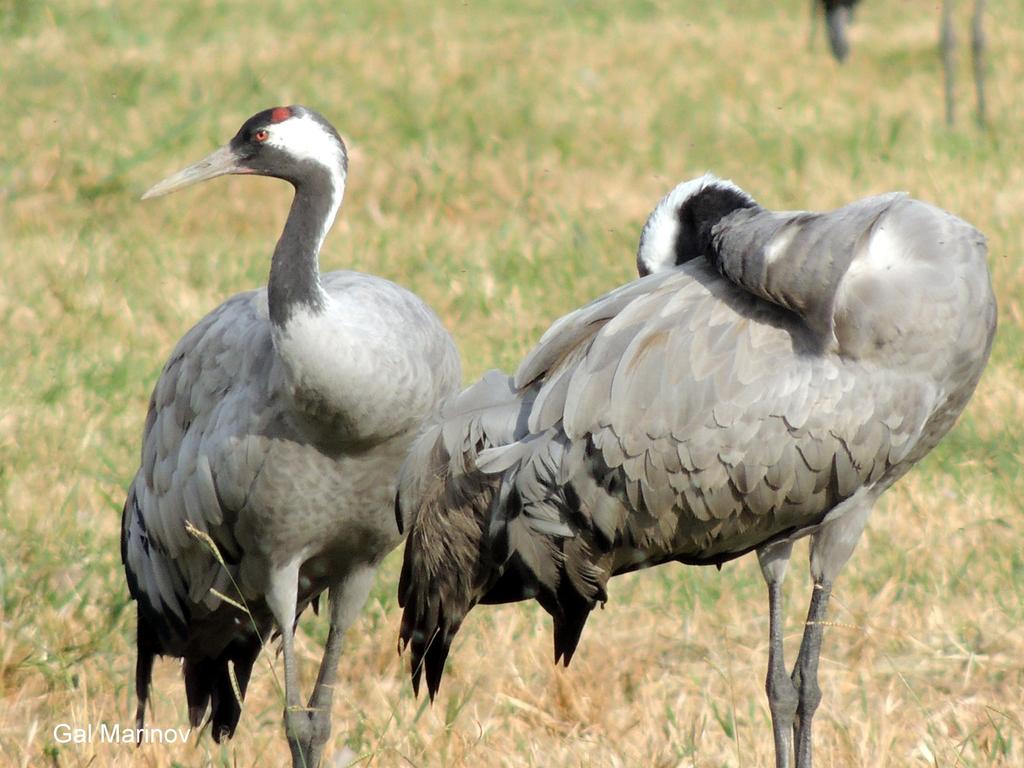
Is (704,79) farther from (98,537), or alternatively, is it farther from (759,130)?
(98,537)

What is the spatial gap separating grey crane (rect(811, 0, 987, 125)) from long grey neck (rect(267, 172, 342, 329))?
19.0 ft

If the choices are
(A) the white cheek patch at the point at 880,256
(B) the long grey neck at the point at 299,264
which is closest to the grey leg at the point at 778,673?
(A) the white cheek patch at the point at 880,256

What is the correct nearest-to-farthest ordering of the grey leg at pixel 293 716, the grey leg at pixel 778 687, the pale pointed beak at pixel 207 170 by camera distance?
the grey leg at pixel 778 687, the grey leg at pixel 293 716, the pale pointed beak at pixel 207 170

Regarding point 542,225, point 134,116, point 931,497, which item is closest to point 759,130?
point 542,225

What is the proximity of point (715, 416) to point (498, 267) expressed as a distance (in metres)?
3.72

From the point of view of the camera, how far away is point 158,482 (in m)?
4.38

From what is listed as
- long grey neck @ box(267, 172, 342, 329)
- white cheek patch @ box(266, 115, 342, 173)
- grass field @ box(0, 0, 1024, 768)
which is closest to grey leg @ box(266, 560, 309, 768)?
grass field @ box(0, 0, 1024, 768)

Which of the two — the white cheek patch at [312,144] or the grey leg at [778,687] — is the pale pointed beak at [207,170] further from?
the grey leg at [778,687]

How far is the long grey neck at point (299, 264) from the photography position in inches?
155

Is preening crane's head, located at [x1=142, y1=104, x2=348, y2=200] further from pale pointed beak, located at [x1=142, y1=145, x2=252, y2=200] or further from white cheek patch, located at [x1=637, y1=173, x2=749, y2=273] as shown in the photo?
white cheek patch, located at [x1=637, y1=173, x2=749, y2=273]

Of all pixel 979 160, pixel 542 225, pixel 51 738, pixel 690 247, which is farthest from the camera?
pixel 979 160

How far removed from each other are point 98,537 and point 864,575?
2.27 metres

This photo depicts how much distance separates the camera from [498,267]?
7234 millimetres

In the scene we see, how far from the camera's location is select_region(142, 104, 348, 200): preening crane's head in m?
4.18
